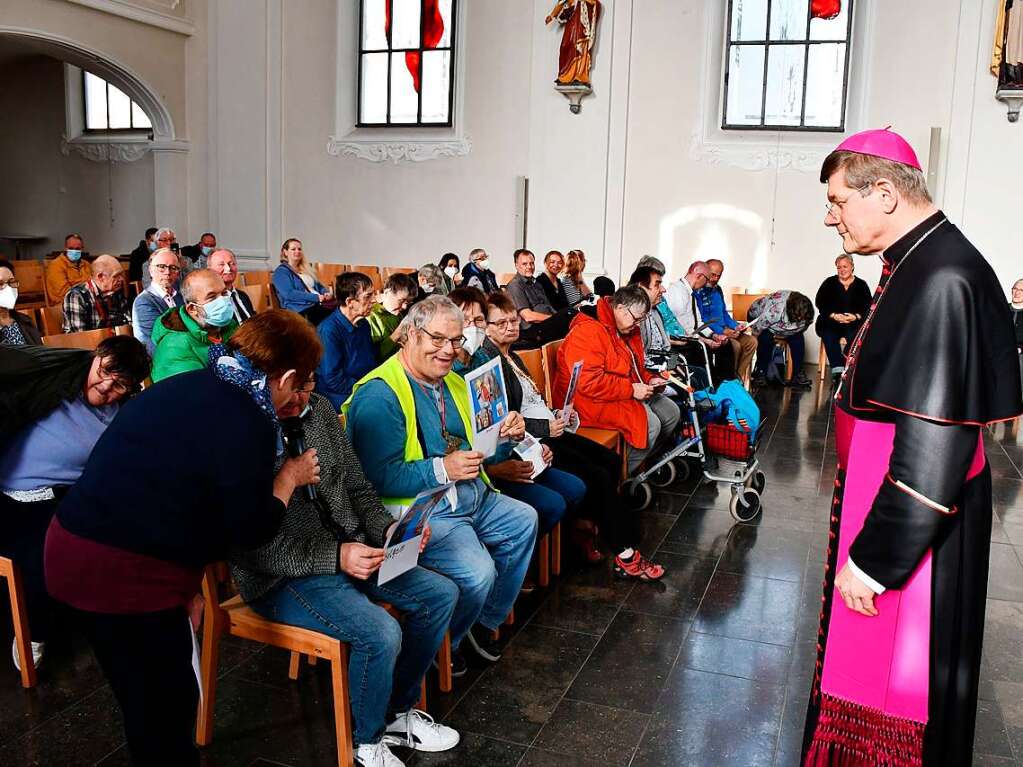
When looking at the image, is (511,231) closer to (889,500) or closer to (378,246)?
(378,246)

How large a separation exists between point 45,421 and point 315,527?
3.65ft

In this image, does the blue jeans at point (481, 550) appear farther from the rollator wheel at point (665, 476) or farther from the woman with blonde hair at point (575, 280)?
the woman with blonde hair at point (575, 280)

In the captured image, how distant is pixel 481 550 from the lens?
3.53 meters

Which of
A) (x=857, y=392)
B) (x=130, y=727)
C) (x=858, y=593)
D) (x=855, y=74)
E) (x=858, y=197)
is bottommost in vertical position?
(x=130, y=727)

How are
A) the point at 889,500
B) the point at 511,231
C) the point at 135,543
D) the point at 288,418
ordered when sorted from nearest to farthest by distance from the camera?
the point at 889,500
the point at 135,543
the point at 288,418
the point at 511,231

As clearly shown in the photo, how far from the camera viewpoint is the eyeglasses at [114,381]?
3.36m

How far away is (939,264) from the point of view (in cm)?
203

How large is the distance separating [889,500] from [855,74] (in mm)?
10447

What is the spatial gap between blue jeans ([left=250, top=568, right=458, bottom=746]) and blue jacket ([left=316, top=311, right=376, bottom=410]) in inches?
97.3

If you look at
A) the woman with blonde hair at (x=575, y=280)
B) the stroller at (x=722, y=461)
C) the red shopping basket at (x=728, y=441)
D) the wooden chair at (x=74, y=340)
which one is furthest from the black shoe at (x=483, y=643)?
the woman with blonde hair at (x=575, y=280)

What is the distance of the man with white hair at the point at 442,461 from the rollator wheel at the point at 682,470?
2915 mm

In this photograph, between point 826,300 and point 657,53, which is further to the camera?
point 657,53

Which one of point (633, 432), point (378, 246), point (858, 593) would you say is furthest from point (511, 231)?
point (858, 593)

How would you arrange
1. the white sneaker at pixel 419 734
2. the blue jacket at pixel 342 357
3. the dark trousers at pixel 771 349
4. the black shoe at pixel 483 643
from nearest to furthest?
the white sneaker at pixel 419 734
the black shoe at pixel 483 643
the blue jacket at pixel 342 357
the dark trousers at pixel 771 349
